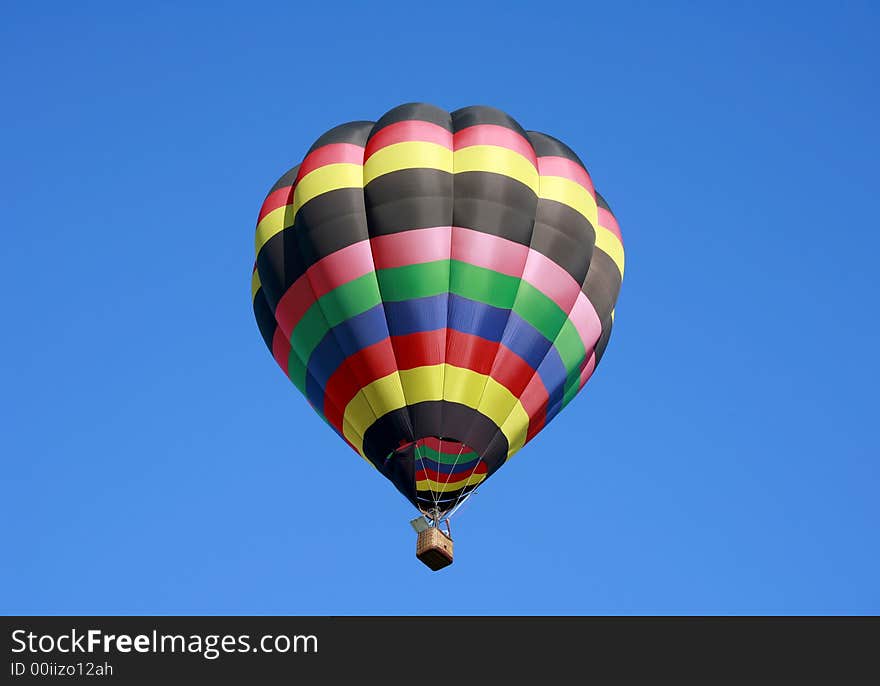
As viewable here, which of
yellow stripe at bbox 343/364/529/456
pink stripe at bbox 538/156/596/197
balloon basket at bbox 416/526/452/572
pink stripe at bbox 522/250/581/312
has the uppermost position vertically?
pink stripe at bbox 538/156/596/197

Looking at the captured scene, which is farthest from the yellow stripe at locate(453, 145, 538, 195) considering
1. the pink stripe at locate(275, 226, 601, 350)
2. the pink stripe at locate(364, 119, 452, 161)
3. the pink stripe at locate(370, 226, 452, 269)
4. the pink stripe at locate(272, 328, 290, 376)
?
the pink stripe at locate(272, 328, 290, 376)

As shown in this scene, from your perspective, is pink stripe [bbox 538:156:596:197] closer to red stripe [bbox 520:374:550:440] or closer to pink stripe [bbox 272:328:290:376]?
red stripe [bbox 520:374:550:440]

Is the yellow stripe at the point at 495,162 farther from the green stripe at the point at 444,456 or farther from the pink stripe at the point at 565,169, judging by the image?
the green stripe at the point at 444,456

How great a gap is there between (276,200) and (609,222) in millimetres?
4282

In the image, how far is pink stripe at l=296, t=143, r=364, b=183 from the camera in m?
19.6

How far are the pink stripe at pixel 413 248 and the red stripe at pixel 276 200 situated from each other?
6.18ft

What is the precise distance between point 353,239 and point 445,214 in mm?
1128

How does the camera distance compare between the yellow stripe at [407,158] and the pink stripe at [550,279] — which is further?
the yellow stripe at [407,158]

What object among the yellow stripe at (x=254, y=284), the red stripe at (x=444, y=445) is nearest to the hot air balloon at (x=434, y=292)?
the red stripe at (x=444, y=445)

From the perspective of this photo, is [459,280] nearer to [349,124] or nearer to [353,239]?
[353,239]

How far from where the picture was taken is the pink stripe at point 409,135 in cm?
1947

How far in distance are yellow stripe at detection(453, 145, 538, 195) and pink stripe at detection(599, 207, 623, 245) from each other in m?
1.35

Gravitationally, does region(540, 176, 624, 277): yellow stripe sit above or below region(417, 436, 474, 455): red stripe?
above

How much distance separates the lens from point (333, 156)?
1967cm
